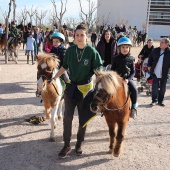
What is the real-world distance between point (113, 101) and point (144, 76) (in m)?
5.41

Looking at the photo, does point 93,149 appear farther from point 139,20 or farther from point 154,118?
point 139,20

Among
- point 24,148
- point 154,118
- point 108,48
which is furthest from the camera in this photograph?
point 108,48

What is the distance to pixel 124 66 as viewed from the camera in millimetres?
4141

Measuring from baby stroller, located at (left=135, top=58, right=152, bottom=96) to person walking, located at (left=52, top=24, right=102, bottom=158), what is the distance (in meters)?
4.86

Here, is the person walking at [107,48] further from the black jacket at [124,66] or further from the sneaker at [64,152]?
the sneaker at [64,152]

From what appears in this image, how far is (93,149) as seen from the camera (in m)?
4.29

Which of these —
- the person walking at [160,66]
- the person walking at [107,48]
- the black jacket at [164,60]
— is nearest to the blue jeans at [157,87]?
the person walking at [160,66]

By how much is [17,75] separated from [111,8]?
69.6 m

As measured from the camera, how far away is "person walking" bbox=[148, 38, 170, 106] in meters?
6.76

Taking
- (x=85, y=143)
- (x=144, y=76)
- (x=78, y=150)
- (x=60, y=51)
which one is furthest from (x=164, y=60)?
(x=78, y=150)

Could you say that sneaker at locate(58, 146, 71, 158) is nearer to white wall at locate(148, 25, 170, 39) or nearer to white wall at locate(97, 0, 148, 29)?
white wall at locate(97, 0, 148, 29)

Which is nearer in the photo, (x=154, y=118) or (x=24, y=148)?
(x=24, y=148)

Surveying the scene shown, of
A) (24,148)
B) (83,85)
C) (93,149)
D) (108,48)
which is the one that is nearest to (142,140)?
(93,149)

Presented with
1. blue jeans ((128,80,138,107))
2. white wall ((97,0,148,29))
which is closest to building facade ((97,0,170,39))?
A: white wall ((97,0,148,29))
